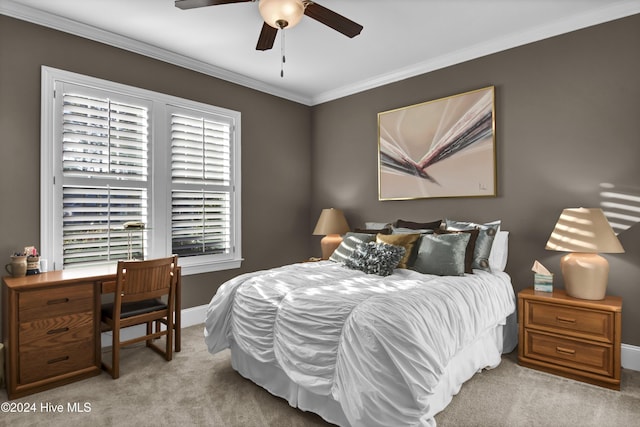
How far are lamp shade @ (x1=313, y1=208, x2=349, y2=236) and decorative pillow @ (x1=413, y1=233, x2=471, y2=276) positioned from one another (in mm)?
1434

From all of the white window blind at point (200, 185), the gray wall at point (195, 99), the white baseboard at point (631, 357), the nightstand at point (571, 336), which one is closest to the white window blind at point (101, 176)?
the gray wall at point (195, 99)

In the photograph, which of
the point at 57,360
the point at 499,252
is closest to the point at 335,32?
the point at 499,252

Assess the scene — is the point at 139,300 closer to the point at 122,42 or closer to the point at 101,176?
the point at 101,176

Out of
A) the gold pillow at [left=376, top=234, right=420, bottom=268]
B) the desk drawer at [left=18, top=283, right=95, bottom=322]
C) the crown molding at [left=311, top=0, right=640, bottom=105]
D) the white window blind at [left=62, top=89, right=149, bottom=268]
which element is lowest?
the desk drawer at [left=18, top=283, right=95, bottom=322]

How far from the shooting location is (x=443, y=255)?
294cm

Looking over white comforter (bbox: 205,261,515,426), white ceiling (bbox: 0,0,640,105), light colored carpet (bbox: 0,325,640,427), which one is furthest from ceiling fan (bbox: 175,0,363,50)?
light colored carpet (bbox: 0,325,640,427)

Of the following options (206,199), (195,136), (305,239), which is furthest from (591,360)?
(195,136)

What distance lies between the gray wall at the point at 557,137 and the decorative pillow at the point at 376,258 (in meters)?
1.12

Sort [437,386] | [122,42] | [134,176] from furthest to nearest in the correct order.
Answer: [134,176], [122,42], [437,386]

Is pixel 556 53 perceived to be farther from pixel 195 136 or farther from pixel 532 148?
pixel 195 136

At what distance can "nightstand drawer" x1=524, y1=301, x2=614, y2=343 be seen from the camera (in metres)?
2.54

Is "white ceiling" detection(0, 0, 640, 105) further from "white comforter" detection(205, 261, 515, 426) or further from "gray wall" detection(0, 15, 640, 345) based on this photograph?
"white comforter" detection(205, 261, 515, 426)

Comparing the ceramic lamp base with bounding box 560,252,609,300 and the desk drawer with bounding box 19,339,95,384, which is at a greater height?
the ceramic lamp base with bounding box 560,252,609,300

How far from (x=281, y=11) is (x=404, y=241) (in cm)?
201
